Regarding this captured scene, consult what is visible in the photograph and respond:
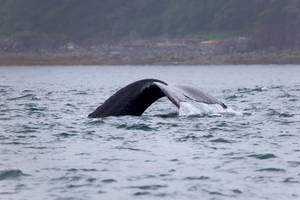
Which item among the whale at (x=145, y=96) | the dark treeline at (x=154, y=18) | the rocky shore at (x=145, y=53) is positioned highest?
the dark treeline at (x=154, y=18)

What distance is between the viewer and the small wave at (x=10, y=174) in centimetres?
938

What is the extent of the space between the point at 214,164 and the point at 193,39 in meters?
104

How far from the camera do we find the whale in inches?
497

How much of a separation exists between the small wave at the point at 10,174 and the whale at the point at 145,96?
3.77 m

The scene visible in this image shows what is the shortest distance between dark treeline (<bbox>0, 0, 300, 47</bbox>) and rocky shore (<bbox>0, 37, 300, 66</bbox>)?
4229 millimetres

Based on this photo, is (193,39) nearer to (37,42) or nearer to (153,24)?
(153,24)

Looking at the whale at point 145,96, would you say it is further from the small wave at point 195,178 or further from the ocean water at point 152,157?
the small wave at point 195,178

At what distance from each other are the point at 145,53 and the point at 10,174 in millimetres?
99607

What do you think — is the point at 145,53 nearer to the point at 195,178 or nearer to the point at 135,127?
the point at 135,127

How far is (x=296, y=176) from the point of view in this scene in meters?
9.42

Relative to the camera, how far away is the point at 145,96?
42.5 feet

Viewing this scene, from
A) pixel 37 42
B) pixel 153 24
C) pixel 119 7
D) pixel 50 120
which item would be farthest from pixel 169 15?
pixel 50 120

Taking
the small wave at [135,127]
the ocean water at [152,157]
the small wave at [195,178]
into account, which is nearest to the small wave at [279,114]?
the ocean water at [152,157]

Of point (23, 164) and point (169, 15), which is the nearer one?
point (23, 164)
